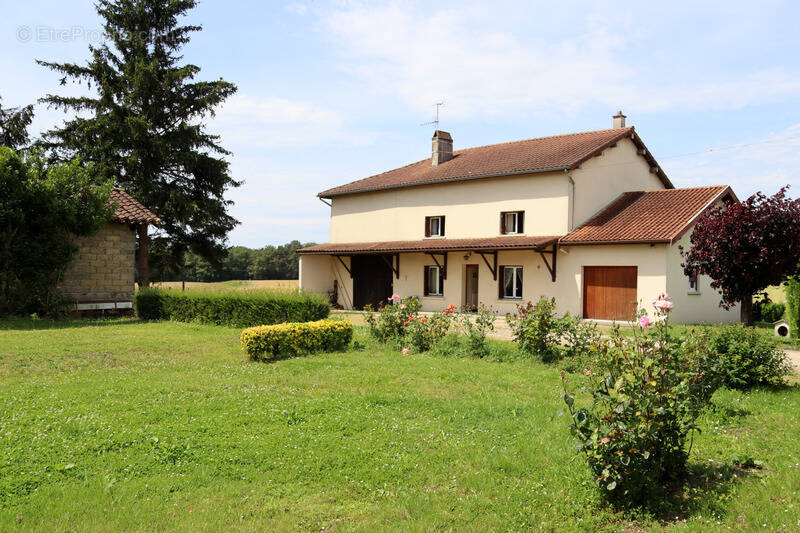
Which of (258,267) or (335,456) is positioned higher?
(258,267)

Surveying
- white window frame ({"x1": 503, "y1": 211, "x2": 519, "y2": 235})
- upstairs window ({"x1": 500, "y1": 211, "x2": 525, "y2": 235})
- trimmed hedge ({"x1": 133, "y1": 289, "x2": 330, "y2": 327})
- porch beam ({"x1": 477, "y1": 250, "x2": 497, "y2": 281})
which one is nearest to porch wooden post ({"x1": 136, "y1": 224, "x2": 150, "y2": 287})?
trimmed hedge ({"x1": 133, "y1": 289, "x2": 330, "y2": 327})

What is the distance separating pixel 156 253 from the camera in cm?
3017

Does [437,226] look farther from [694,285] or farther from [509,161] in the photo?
[694,285]

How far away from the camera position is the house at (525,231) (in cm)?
1984

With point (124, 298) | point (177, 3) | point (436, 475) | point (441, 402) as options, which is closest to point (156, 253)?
point (124, 298)

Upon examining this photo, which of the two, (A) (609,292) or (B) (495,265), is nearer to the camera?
(A) (609,292)

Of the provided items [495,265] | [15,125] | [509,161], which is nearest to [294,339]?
[495,265]

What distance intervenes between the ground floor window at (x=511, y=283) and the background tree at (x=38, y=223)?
14898 mm

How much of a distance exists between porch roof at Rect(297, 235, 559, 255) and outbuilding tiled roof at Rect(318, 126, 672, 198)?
2640mm

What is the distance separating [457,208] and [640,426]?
20829mm

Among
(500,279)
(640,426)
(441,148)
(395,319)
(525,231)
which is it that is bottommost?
(640,426)

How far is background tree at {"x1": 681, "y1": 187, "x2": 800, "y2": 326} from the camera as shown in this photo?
14375mm

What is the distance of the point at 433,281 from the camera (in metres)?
25.6

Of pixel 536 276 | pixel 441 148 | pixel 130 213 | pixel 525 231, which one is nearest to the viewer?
pixel 130 213
